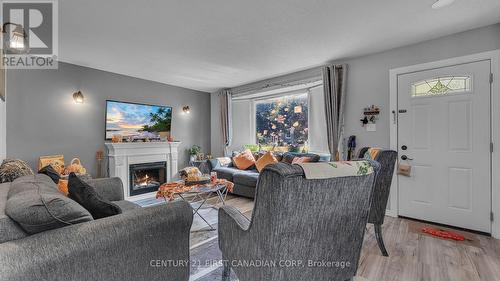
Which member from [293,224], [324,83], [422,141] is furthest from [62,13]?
[422,141]

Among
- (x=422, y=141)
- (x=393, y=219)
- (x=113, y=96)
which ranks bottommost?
(x=393, y=219)

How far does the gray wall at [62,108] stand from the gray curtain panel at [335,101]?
11.9ft

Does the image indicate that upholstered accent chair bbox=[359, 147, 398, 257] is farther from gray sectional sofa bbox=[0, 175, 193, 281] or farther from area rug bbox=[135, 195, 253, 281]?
gray sectional sofa bbox=[0, 175, 193, 281]

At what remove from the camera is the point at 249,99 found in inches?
221

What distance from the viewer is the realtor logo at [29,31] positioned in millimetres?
2123

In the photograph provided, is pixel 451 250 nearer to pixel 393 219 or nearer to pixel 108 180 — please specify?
pixel 393 219

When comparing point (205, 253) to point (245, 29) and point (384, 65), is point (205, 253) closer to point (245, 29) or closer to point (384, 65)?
point (245, 29)

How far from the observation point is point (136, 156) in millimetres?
4383

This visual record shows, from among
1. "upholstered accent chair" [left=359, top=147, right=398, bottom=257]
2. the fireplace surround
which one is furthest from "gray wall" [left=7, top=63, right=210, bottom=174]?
"upholstered accent chair" [left=359, top=147, right=398, bottom=257]

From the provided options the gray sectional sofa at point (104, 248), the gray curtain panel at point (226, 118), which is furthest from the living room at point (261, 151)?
Result: the gray curtain panel at point (226, 118)

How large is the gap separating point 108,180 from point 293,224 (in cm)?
244

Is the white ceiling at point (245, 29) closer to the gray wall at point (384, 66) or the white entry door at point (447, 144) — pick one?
the gray wall at point (384, 66)

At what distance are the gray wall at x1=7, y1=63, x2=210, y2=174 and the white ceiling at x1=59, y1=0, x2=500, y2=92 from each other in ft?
1.16

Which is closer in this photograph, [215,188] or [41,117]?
[215,188]
